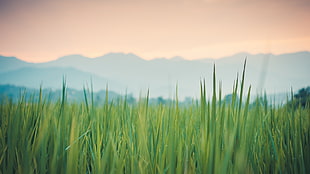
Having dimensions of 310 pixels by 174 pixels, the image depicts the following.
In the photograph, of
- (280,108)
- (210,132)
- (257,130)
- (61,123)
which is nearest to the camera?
(210,132)

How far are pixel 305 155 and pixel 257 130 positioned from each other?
0.24 metres

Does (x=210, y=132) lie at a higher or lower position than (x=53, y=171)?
higher

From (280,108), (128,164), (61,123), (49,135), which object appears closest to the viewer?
(128,164)

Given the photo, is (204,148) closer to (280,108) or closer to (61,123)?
(61,123)

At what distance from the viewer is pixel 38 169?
3.06 feet

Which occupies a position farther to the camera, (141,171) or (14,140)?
(14,140)

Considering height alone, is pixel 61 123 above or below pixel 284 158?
above

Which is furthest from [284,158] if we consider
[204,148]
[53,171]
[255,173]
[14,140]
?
[14,140]

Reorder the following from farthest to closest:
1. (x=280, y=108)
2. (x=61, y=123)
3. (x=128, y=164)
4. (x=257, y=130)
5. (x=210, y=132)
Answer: (x=280, y=108)
(x=257, y=130)
(x=61, y=123)
(x=128, y=164)
(x=210, y=132)

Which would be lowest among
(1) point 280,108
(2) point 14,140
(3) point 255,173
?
(3) point 255,173

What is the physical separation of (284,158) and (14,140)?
1.21 metres

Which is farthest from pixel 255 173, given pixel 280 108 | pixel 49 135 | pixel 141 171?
pixel 280 108

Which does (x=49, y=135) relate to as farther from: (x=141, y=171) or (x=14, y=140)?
(x=141, y=171)

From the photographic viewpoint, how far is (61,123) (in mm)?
1003
